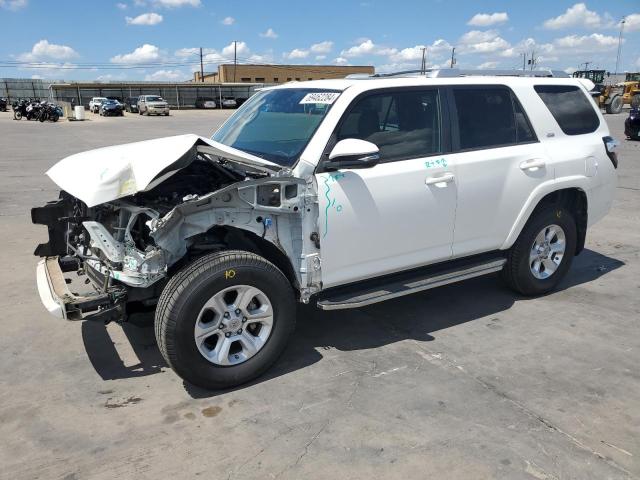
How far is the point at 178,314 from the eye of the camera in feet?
10.8

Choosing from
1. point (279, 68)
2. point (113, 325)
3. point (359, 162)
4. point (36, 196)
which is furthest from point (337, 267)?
point (279, 68)

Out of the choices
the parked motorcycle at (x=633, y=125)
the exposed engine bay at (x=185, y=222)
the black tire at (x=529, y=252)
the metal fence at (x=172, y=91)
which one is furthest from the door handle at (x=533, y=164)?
the metal fence at (x=172, y=91)

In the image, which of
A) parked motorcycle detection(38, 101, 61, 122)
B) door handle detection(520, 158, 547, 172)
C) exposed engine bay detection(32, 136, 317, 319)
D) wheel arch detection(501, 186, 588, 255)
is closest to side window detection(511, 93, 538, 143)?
door handle detection(520, 158, 547, 172)

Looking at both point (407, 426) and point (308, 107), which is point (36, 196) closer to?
point (308, 107)

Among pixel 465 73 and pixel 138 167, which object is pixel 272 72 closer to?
pixel 465 73

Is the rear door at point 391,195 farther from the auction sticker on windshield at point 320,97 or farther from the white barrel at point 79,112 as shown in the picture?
the white barrel at point 79,112

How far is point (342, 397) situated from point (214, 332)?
36.6 inches

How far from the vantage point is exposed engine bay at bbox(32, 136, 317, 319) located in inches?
133

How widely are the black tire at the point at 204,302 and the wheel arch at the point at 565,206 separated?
2.27m

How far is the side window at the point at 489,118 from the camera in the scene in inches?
175

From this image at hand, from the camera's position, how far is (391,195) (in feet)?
13.0

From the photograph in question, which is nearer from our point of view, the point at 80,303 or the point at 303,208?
the point at 80,303

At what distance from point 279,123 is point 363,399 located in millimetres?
2221

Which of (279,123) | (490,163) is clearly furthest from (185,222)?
(490,163)
